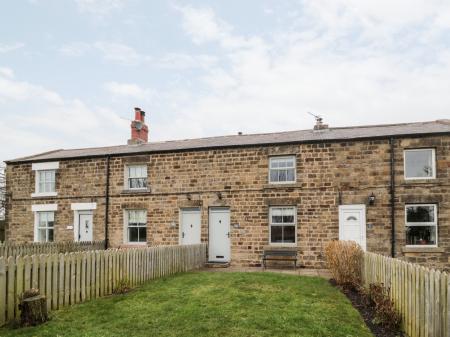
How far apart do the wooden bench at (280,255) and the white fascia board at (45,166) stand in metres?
11.6

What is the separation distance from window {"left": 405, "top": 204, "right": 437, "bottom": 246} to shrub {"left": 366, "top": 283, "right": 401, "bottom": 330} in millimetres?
7616

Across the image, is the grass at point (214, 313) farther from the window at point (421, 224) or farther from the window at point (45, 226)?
the window at point (45, 226)

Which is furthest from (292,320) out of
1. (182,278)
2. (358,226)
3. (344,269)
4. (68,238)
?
(68,238)

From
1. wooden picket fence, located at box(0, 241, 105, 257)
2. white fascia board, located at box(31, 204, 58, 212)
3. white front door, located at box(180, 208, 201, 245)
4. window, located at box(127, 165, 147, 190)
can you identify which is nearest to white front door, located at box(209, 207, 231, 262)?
white front door, located at box(180, 208, 201, 245)

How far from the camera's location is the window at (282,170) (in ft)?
57.0

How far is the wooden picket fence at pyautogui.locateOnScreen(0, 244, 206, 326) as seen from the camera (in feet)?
25.3

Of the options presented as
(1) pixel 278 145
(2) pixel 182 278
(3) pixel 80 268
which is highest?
(1) pixel 278 145

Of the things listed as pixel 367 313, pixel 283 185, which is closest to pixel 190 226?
pixel 283 185

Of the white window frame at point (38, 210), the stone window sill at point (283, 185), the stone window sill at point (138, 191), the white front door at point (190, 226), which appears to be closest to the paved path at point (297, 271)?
the white front door at point (190, 226)

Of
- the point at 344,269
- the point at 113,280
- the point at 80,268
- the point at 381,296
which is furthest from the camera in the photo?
the point at 344,269

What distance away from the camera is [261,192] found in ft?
57.3

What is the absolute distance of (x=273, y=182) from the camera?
57.4 feet

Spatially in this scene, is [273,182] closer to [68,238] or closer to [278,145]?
[278,145]

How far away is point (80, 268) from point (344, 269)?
7146 mm
